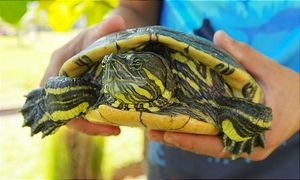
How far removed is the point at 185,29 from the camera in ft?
4.30

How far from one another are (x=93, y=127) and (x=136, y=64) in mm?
238

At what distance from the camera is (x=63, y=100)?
3.12ft

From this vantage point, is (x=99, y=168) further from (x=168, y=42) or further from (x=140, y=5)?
(x=168, y=42)

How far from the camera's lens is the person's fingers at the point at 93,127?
3.51ft

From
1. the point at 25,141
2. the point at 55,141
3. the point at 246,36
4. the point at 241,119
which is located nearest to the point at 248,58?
the point at 241,119

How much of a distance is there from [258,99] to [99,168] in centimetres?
183

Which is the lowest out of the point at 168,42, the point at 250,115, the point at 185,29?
the point at 250,115

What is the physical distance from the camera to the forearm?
1.36 metres

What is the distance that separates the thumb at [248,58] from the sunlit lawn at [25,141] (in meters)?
1.51

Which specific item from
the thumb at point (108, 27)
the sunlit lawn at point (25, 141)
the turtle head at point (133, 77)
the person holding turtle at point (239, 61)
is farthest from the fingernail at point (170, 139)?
the sunlit lawn at point (25, 141)

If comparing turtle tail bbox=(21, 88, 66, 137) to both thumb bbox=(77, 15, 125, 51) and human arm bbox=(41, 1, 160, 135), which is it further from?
thumb bbox=(77, 15, 125, 51)

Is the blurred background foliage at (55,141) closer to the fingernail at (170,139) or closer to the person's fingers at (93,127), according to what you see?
the person's fingers at (93,127)

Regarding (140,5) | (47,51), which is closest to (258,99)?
(140,5)

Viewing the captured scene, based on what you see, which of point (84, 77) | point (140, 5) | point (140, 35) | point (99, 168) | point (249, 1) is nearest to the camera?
point (140, 35)
